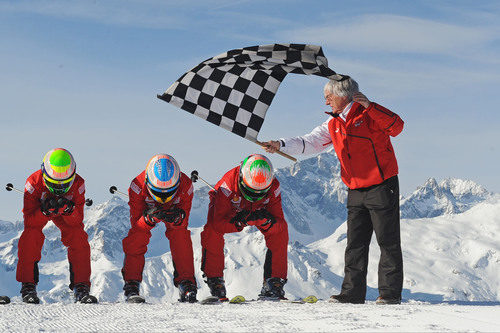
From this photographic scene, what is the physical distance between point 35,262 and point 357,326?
17.9 feet

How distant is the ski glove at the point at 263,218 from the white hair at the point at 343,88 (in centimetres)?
198

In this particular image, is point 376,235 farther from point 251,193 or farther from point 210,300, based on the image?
point 210,300

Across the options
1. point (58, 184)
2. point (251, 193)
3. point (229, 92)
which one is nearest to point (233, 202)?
point (251, 193)

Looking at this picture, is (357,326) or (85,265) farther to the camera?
(85,265)

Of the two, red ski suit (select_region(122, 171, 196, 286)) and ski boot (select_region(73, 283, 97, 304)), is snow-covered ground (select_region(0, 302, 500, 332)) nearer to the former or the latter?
ski boot (select_region(73, 283, 97, 304))

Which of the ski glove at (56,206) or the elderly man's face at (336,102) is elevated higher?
the elderly man's face at (336,102)

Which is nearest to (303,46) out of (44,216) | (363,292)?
(363,292)

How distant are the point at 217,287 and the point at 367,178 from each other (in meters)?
2.69

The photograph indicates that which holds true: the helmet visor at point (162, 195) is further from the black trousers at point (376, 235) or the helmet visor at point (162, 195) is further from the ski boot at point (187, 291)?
the black trousers at point (376, 235)

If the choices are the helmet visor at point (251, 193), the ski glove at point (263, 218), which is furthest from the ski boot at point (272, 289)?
the helmet visor at point (251, 193)

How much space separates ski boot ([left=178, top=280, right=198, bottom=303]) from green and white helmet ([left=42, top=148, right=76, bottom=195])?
2.18m

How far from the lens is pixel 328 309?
788cm

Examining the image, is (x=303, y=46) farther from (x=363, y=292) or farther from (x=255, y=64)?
(x=363, y=292)

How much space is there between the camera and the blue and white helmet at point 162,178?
9.39 meters
